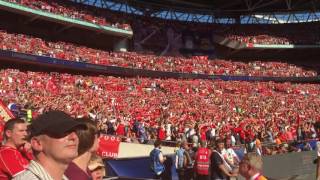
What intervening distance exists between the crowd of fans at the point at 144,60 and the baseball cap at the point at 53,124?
29.6 metres

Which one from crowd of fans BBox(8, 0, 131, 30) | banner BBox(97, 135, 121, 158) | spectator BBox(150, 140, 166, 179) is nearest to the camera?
spectator BBox(150, 140, 166, 179)

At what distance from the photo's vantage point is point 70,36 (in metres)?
41.8

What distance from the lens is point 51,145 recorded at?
2.42m

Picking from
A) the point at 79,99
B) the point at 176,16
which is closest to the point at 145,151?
the point at 79,99

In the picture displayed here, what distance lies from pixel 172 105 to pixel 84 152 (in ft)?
91.1

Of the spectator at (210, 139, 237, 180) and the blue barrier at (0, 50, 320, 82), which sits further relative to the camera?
the blue barrier at (0, 50, 320, 82)

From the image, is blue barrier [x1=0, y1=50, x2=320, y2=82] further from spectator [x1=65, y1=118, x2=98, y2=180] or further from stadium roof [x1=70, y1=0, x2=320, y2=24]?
spectator [x1=65, y1=118, x2=98, y2=180]

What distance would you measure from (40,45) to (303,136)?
19.9 m

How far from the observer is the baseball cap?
2.38 metres

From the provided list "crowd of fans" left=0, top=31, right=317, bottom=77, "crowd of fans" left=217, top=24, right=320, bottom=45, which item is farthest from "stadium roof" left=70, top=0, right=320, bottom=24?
"crowd of fans" left=0, top=31, right=317, bottom=77

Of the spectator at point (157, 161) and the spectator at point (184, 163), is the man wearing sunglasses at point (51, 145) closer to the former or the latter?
the spectator at point (157, 161)

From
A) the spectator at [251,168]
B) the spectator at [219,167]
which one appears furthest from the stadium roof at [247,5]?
the spectator at [251,168]

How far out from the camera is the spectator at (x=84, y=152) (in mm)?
3339

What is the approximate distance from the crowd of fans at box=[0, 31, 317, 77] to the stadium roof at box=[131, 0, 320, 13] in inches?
271
